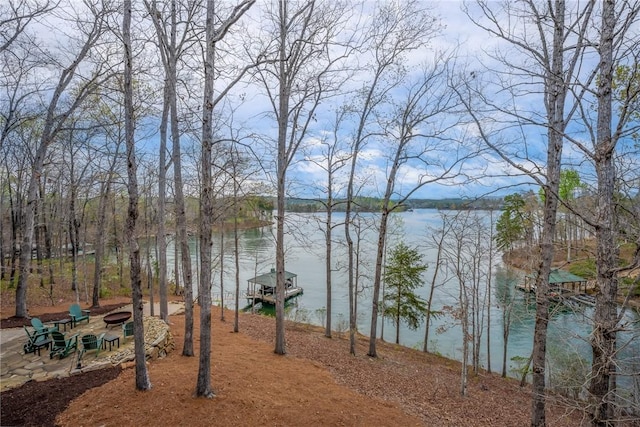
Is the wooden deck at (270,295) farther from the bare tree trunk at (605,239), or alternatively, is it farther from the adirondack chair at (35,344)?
the bare tree trunk at (605,239)

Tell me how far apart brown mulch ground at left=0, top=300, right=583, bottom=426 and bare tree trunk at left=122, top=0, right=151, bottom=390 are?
1.54 ft

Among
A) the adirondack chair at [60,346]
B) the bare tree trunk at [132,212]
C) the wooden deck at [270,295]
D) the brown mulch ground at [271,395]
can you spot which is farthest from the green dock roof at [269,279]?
the bare tree trunk at [132,212]

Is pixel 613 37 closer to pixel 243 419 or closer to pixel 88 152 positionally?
pixel 243 419

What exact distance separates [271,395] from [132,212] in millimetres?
3933

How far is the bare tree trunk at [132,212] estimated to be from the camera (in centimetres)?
476

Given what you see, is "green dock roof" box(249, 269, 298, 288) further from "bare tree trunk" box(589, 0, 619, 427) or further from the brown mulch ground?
"bare tree trunk" box(589, 0, 619, 427)

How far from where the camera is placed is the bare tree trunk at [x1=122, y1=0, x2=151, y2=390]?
4.76 m

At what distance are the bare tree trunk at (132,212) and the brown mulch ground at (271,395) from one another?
470 millimetres

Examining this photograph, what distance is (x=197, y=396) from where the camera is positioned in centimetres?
488

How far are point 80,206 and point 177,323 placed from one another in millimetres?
11627

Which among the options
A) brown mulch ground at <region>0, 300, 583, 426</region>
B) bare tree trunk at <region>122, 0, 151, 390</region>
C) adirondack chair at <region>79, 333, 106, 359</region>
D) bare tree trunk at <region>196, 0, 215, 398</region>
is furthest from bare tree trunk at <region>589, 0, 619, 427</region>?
adirondack chair at <region>79, 333, 106, 359</region>

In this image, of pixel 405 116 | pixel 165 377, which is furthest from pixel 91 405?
pixel 405 116

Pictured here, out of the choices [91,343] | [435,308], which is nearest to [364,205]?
[91,343]

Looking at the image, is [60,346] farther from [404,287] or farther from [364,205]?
[404,287]
